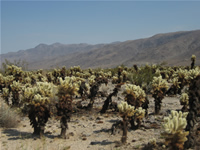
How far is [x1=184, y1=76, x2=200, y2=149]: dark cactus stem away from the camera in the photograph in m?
6.06

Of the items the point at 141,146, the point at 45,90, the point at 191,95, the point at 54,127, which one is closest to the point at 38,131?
the point at 54,127

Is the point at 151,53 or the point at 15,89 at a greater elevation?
the point at 151,53

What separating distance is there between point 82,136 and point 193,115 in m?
4.31

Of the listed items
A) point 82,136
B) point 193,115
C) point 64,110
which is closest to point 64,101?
point 64,110

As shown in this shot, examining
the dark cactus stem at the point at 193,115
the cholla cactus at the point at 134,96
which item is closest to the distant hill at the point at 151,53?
the cholla cactus at the point at 134,96

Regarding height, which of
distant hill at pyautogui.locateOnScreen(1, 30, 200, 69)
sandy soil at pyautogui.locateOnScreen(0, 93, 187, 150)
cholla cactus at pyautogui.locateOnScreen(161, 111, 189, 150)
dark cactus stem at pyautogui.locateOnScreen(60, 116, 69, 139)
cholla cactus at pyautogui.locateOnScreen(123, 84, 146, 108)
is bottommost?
sandy soil at pyautogui.locateOnScreen(0, 93, 187, 150)

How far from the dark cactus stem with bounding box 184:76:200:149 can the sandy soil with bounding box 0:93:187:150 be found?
116cm

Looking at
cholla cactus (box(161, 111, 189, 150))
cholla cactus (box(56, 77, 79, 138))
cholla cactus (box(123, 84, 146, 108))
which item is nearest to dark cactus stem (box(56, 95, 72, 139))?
cholla cactus (box(56, 77, 79, 138))

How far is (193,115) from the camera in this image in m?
6.47

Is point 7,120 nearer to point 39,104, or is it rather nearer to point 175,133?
point 39,104

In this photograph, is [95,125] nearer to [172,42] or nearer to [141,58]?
[141,58]

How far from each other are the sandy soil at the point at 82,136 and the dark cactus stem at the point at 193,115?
1.16m

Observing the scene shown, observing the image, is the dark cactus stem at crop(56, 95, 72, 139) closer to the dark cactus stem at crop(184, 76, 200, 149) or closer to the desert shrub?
the desert shrub

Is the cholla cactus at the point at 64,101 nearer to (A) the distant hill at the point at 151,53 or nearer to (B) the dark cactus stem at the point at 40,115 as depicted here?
(B) the dark cactus stem at the point at 40,115
